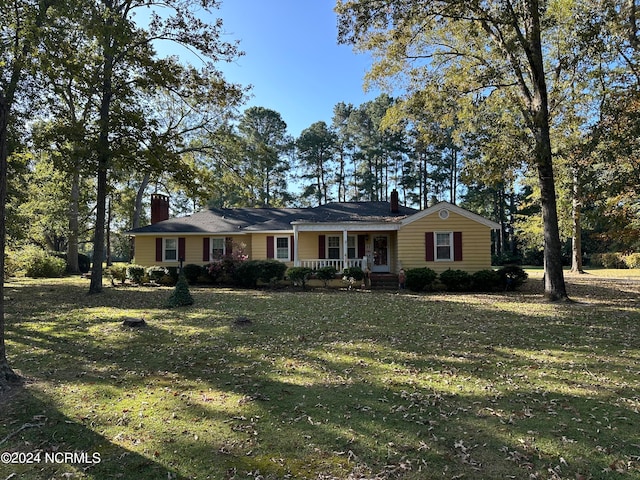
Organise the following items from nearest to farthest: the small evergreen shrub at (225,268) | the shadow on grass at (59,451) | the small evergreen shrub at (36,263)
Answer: the shadow on grass at (59,451), the small evergreen shrub at (225,268), the small evergreen shrub at (36,263)

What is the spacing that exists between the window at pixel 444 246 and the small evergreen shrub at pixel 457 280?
1725mm

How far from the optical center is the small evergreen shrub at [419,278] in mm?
15047

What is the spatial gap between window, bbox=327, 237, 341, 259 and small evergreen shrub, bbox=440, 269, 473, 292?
5864 mm

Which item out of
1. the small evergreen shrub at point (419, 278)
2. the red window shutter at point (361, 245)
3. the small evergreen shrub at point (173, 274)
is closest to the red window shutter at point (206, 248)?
the small evergreen shrub at point (173, 274)

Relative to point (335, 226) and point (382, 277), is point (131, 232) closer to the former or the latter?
point (335, 226)

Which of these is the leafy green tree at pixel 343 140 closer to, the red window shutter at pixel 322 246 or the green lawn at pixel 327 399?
the red window shutter at pixel 322 246

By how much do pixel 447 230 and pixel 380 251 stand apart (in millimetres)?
3726

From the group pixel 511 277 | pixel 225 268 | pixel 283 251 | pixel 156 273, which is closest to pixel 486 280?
pixel 511 277

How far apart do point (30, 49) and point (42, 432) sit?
1254cm

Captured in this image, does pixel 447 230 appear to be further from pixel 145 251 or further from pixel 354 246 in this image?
pixel 145 251

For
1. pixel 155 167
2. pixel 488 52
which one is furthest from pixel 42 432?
pixel 488 52

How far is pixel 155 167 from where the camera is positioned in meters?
13.0

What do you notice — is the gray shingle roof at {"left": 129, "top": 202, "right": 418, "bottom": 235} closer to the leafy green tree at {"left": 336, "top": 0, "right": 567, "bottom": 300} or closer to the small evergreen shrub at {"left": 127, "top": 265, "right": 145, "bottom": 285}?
the small evergreen shrub at {"left": 127, "top": 265, "right": 145, "bottom": 285}

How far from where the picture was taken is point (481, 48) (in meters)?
13.7
